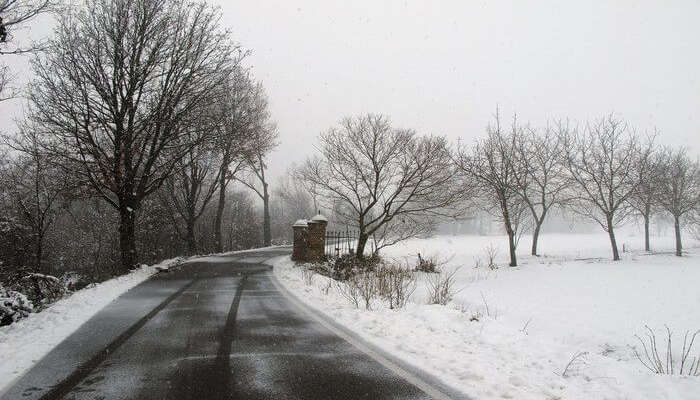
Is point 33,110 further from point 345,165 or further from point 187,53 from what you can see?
point 345,165

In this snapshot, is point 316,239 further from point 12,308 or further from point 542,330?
point 12,308

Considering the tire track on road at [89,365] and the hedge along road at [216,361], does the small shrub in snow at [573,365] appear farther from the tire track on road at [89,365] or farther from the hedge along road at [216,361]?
the tire track on road at [89,365]

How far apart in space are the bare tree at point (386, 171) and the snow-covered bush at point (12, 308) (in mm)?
14030

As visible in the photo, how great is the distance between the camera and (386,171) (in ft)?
70.1

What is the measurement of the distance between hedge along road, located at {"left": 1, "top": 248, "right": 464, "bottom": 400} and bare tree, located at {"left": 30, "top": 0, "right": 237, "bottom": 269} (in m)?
8.76

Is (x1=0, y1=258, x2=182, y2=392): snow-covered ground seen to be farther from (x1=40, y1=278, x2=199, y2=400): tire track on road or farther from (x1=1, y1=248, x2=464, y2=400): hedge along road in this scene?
(x1=40, y1=278, x2=199, y2=400): tire track on road

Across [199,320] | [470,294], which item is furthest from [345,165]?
[199,320]

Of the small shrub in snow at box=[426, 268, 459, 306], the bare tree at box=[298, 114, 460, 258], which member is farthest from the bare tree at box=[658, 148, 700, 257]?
the small shrub in snow at box=[426, 268, 459, 306]

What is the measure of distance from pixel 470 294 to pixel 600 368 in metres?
13.0

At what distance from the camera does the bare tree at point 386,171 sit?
2047 cm

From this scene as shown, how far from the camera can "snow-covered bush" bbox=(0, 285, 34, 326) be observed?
7789mm

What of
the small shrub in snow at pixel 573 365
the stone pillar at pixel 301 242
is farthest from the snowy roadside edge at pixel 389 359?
the stone pillar at pixel 301 242

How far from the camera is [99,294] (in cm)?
1094

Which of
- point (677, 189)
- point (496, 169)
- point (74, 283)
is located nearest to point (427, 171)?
point (496, 169)
